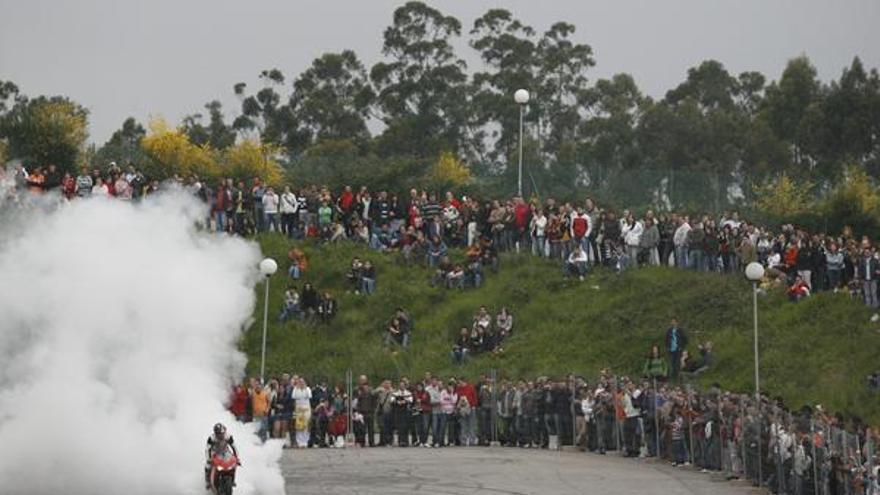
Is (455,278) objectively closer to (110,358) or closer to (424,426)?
(424,426)

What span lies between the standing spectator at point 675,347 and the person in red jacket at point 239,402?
12.2m

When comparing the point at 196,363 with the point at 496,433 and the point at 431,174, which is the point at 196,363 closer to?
the point at 496,433

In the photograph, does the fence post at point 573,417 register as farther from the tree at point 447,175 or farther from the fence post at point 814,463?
the tree at point 447,175

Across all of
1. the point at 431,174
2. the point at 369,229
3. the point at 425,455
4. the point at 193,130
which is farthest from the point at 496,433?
the point at 193,130

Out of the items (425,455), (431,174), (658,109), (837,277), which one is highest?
(658,109)

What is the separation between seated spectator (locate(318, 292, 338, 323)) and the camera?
5972cm

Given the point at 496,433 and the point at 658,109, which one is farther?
the point at 658,109

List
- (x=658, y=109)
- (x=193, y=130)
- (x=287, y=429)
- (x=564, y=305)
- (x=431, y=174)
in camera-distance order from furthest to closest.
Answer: (x=193, y=130) < (x=658, y=109) < (x=431, y=174) < (x=564, y=305) < (x=287, y=429)

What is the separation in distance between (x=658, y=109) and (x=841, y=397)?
65.7 metres

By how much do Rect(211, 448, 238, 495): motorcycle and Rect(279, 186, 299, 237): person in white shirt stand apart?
2823cm

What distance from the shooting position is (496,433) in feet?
163

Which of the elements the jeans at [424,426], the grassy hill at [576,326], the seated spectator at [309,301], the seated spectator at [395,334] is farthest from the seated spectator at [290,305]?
the jeans at [424,426]

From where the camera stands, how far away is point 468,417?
49156 mm

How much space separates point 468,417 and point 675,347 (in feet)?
21.6
